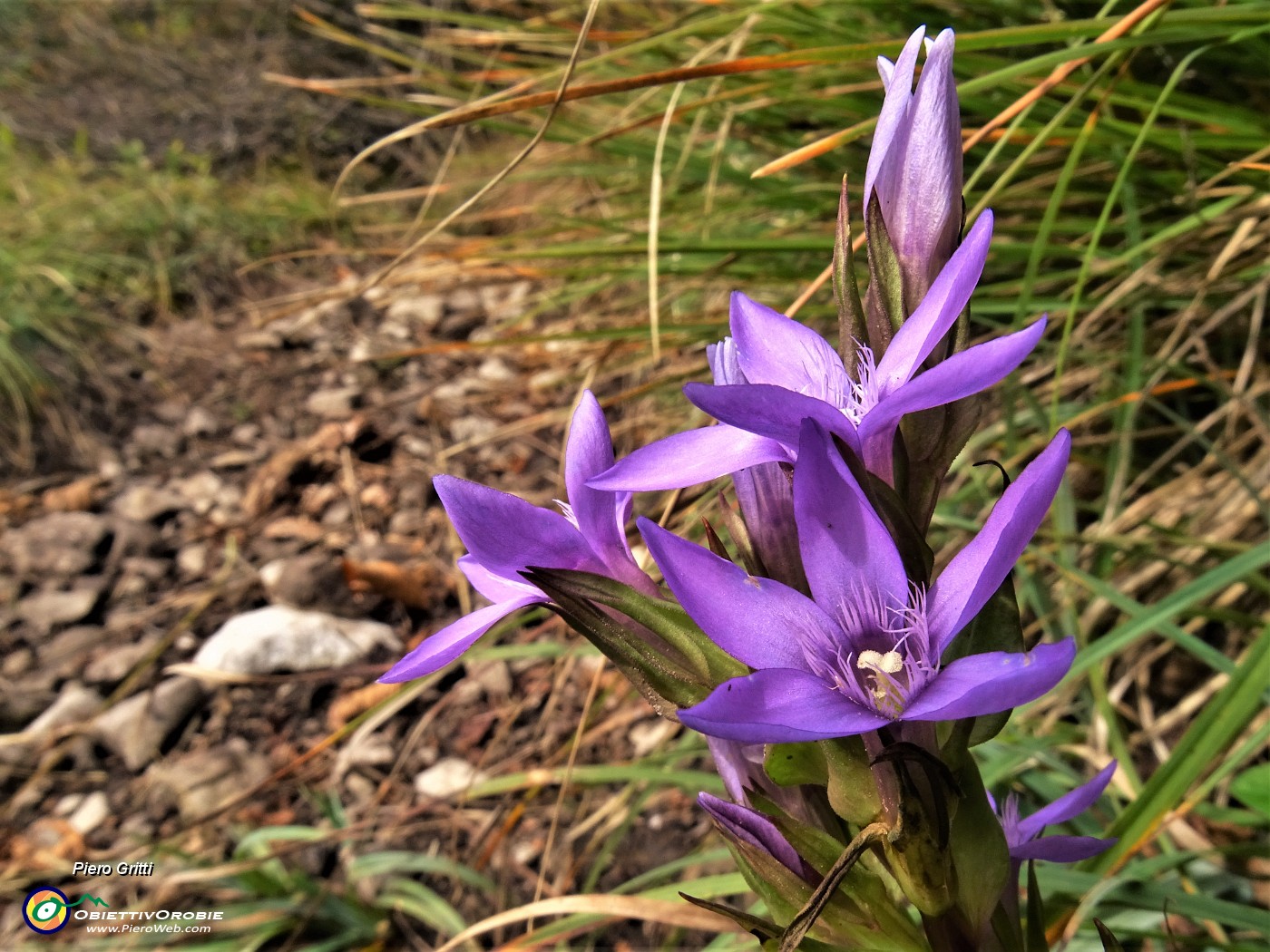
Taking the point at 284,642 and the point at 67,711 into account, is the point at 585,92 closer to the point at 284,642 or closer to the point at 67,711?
the point at 284,642

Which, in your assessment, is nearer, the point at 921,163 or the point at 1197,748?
the point at 921,163

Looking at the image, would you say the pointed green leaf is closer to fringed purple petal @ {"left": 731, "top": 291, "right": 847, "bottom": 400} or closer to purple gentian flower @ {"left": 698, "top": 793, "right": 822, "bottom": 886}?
purple gentian flower @ {"left": 698, "top": 793, "right": 822, "bottom": 886}

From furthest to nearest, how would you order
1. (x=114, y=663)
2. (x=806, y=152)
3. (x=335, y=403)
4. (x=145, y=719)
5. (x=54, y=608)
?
(x=335, y=403) → (x=54, y=608) → (x=114, y=663) → (x=145, y=719) → (x=806, y=152)

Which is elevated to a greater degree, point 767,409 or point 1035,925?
point 767,409

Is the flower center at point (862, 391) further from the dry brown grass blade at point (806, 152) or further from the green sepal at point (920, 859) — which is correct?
the dry brown grass blade at point (806, 152)

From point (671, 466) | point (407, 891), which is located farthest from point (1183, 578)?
point (407, 891)

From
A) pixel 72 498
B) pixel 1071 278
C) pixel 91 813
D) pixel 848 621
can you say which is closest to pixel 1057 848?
pixel 848 621

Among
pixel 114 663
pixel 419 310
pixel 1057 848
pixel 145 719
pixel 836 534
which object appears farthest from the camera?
pixel 419 310

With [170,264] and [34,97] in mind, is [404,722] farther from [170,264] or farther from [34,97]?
Answer: [34,97]
